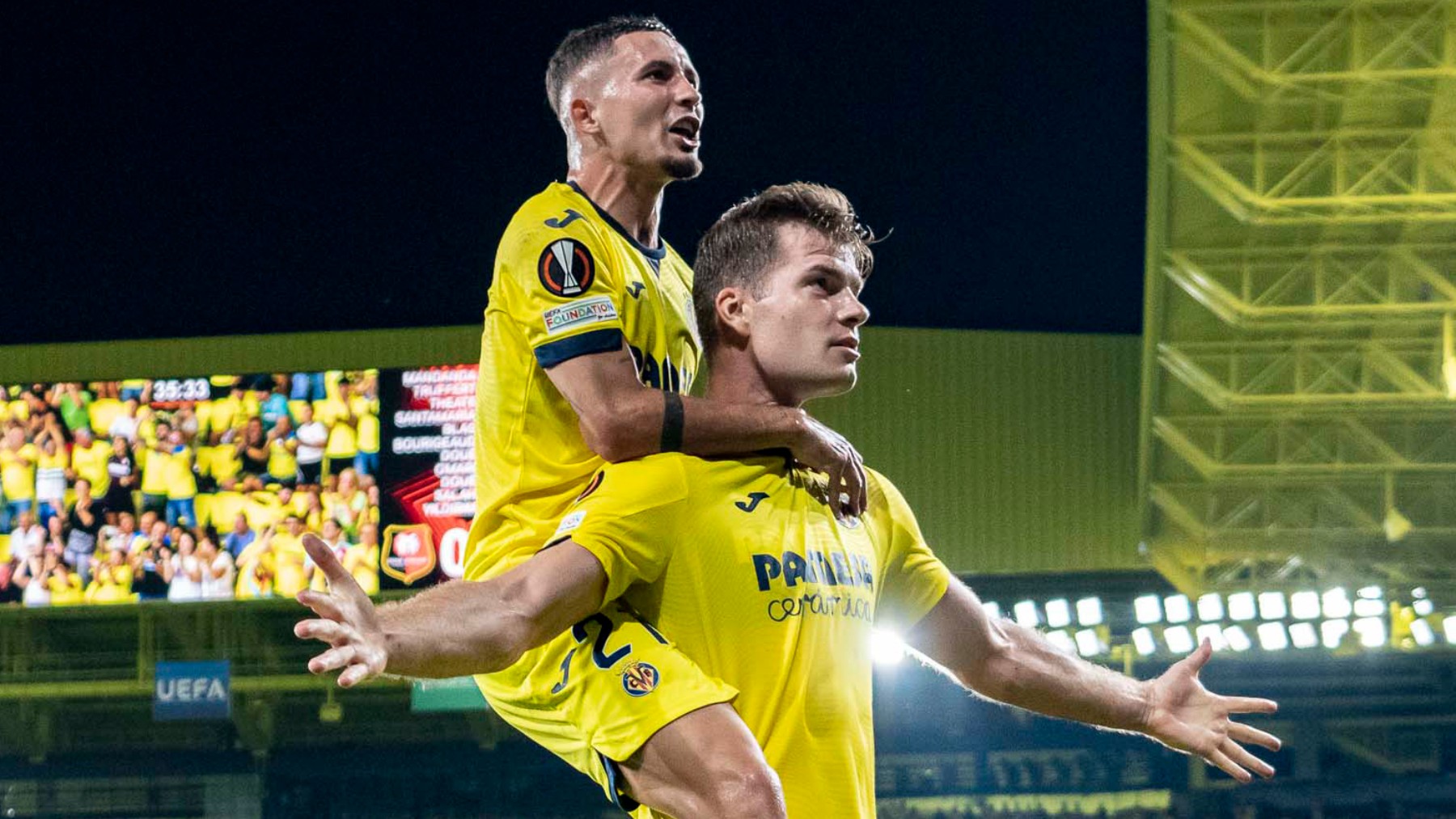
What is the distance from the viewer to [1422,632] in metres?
30.3

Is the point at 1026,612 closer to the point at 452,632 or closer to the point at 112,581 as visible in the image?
the point at 112,581

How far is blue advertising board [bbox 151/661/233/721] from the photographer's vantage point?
27.3 meters

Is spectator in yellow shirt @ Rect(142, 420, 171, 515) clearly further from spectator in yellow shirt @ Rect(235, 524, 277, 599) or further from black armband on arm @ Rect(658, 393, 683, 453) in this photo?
black armband on arm @ Rect(658, 393, 683, 453)

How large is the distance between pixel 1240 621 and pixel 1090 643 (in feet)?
8.64

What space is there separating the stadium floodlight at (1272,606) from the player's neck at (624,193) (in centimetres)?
2565

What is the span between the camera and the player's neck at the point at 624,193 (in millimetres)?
5457

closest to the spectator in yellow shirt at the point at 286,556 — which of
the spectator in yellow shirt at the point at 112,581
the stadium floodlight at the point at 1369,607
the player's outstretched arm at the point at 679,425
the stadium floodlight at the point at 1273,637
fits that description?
the spectator in yellow shirt at the point at 112,581

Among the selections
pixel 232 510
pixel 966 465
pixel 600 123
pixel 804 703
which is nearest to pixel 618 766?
pixel 804 703

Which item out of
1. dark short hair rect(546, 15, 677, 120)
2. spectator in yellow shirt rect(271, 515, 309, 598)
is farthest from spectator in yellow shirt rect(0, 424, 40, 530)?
dark short hair rect(546, 15, 677, 120)

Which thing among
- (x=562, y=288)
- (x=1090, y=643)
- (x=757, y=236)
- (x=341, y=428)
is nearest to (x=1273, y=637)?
(x=1090, y=643)

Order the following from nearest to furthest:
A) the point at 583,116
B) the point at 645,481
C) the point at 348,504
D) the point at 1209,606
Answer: the point at 645,481, the point at 583,116, the point at 348,504, the point at 1209,606

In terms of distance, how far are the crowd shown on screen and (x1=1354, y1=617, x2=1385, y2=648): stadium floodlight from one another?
1664 cm

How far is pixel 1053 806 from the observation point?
22.5m

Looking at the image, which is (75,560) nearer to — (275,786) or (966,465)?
(275,786)
